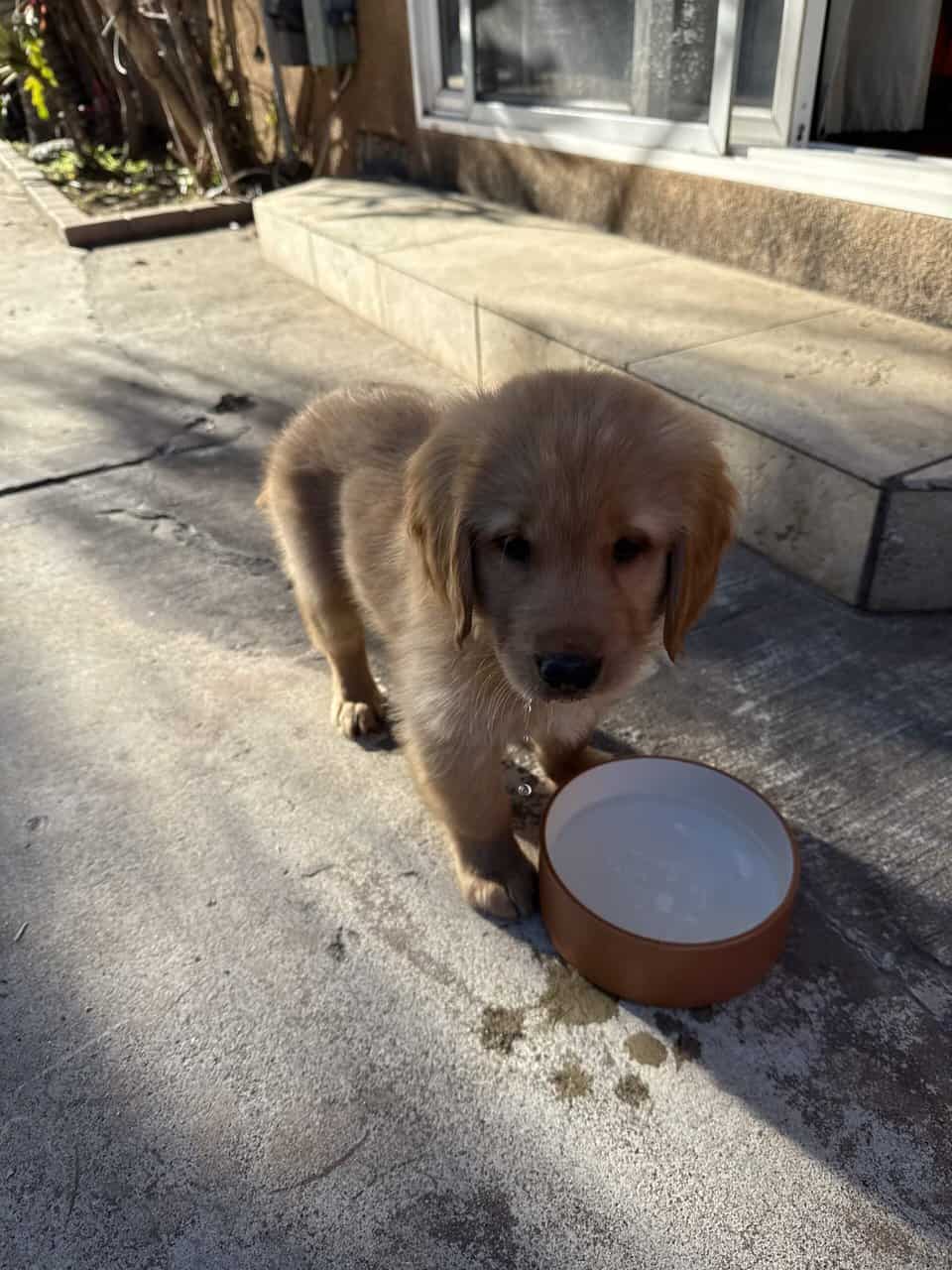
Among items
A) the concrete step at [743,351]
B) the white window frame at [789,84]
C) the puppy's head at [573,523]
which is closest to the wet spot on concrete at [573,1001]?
the puppy's head at [573,523]

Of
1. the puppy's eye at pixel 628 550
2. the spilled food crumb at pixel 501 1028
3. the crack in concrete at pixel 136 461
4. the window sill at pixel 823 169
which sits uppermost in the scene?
the window sill at pixel 823 169

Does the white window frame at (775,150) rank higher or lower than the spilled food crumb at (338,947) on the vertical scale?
higher

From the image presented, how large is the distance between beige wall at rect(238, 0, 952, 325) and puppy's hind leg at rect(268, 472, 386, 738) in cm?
264

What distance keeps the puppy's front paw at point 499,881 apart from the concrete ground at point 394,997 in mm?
45

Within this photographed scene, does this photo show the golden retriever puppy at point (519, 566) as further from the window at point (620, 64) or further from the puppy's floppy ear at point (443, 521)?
the window at point (620, 64)

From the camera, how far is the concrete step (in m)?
2.72

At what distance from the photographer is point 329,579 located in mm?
2404

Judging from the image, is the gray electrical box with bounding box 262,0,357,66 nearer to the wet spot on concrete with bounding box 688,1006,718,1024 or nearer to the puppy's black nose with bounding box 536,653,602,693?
the puppy's black nose with bounding box 536,653,602,693

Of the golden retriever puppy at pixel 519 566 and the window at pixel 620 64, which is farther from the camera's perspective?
the window at pixel 620 64

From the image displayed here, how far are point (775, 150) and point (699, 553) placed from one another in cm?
327

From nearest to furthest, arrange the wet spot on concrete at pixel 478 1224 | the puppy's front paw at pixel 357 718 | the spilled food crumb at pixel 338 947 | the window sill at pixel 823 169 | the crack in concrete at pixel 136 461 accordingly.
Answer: the wet spot on concrete at pixel 478 1224 → the spilled food crumb at pixel 338 947 → the puppy's front paw at pixel 357 718 → the window sill at pixel 823 169 → the crack in concrete at pixel 136 461

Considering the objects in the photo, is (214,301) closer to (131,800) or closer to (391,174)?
(391,174)

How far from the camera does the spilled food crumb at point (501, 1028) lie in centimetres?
170

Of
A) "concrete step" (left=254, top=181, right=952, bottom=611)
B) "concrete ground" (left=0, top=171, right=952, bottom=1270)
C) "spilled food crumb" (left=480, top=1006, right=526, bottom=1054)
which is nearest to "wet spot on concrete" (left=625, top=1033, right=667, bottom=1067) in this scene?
"concrete ground" (left=0, top=171, right=952, bottom=1270)
